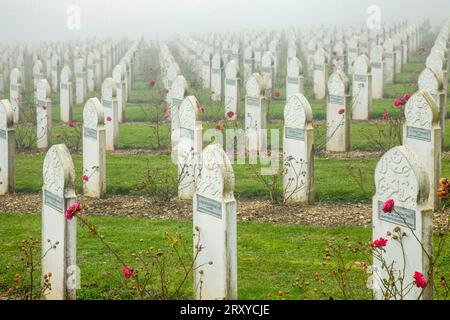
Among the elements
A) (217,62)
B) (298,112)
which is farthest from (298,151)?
(217,62)

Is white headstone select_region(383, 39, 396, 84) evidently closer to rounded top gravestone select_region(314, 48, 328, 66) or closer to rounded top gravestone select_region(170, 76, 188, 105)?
rounded top gravestone select_region(314, 48, 328, 66)

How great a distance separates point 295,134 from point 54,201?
418 cm

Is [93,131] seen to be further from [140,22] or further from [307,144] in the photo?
[140,22]

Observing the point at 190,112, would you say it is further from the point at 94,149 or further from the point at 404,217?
the point at 404,217

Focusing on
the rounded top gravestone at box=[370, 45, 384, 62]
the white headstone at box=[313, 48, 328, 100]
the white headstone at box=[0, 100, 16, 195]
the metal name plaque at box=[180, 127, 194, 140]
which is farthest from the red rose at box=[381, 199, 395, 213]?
the white headstone at box=[313, 48, 328, 100]

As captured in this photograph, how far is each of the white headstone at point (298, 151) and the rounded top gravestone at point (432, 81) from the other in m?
2.42

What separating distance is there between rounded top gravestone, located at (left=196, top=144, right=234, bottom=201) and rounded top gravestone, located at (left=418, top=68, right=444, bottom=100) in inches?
239

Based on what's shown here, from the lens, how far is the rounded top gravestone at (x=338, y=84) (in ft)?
48.0

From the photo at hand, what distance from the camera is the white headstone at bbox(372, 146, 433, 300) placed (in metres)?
6.79

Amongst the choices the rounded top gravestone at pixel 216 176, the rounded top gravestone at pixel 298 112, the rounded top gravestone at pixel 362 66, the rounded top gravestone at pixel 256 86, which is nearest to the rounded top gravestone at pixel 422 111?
the rounded top gravestone at pixel 298 112

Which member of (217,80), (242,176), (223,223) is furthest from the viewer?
(217,80)

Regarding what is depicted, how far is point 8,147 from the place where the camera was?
40.7ft

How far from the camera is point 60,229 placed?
26.2 feet
